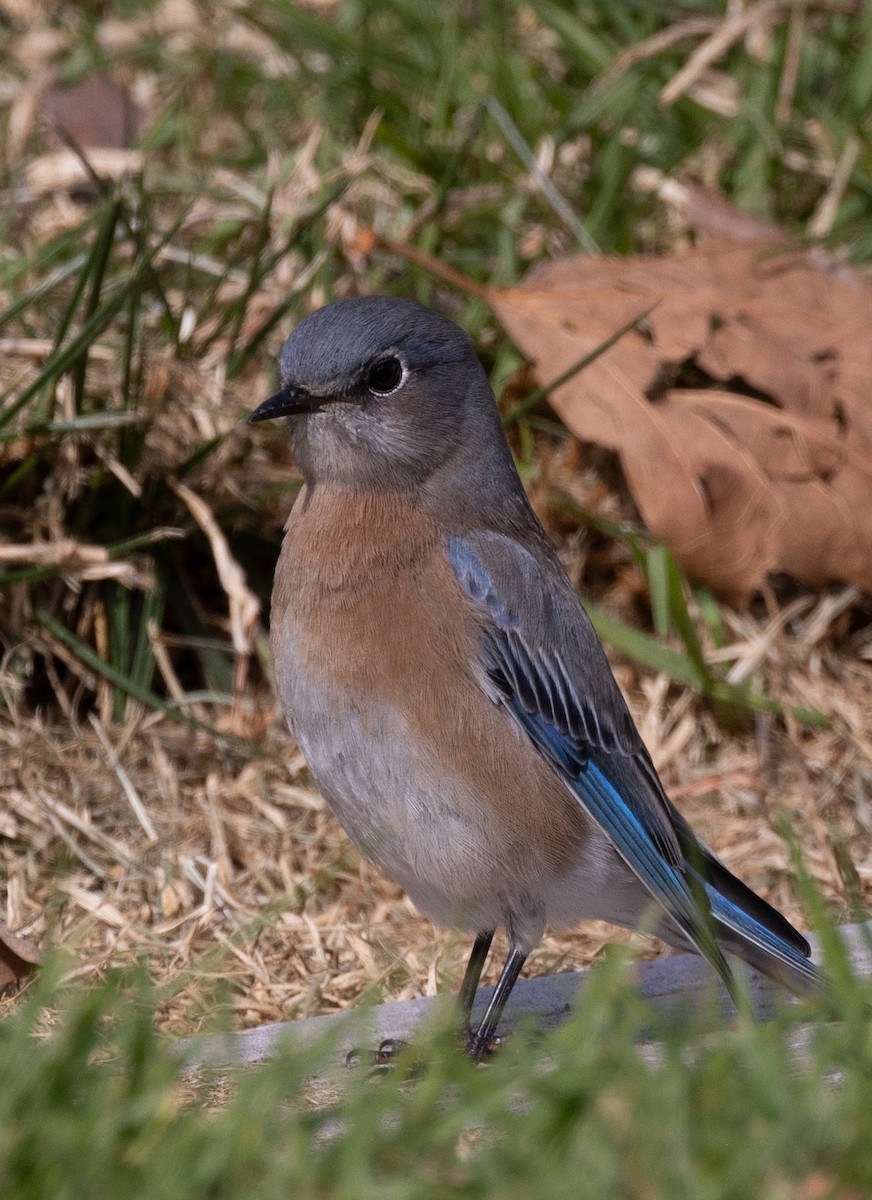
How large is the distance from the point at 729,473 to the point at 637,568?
19.8 inches

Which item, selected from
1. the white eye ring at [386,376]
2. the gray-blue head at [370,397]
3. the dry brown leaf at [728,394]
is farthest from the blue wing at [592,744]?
the dry brown leaf at [728,394]

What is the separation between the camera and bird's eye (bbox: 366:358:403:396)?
4336mm

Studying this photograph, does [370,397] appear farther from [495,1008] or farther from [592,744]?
[495,1008]

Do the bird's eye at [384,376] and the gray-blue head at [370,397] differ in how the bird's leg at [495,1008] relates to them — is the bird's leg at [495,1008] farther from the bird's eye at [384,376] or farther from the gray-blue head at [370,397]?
the bird's eye at [384,376]

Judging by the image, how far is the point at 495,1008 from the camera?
411cm

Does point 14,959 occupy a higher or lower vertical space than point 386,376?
lower

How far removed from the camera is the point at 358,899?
509cm

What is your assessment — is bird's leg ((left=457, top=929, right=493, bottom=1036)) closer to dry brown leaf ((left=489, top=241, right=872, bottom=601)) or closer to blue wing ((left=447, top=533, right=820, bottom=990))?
blue wing ((left=447, top=533, right=820, bottom=990))

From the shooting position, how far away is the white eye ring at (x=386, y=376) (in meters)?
4.34

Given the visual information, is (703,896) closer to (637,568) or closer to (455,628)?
(455,628)

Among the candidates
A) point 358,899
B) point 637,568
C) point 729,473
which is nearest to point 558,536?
point 637,568

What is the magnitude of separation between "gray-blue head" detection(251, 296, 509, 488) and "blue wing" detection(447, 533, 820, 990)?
30cm

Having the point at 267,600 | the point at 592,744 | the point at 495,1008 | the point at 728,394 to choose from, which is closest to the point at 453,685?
the point at 592,744

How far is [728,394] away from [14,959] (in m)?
3.37
